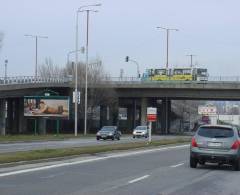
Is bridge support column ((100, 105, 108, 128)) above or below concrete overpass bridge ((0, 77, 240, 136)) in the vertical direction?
below

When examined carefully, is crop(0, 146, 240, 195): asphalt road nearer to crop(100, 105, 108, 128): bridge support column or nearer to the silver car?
the silver car

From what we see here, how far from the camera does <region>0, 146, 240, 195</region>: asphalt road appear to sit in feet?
51.5

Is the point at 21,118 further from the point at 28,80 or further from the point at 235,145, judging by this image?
the point at 235,145

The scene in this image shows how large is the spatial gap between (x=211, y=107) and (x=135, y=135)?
49.0 feet

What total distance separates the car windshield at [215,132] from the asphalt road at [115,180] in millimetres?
1385

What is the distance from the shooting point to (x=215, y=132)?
24938 mm

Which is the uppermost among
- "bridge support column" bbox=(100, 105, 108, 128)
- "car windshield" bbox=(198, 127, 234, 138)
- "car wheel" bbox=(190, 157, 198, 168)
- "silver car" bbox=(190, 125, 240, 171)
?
"car windshield" bbox=(198, 127, 234, 138)

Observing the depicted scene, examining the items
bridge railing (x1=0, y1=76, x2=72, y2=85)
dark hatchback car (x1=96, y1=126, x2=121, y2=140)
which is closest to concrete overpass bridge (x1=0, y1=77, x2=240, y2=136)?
bridge railing (x1=0, y1=76, x2=72, y2=85)

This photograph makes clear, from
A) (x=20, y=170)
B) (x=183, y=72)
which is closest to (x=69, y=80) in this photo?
(x=183, y=72)

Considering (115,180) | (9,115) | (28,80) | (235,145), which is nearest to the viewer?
(115,180)

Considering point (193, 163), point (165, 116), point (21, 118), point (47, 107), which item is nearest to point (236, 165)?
point (193, 163)

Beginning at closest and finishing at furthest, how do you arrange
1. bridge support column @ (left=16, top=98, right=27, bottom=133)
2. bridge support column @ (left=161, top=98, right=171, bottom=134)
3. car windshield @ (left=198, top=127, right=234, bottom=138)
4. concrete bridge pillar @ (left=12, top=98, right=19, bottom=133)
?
car windshield @ (left=198, top=127, right=234, bottom=138) → bridge support column @ (left=16, top=98, right=27, bottom=133) → concrete bridge pillar @ (left=12, top=98, right=19, bottom=133) → bridge support column @ (left=161, top=98, right=171, bottom=134)

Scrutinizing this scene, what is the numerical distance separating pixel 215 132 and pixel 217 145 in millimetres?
643

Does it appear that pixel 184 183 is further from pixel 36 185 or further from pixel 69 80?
pixel 69 80
